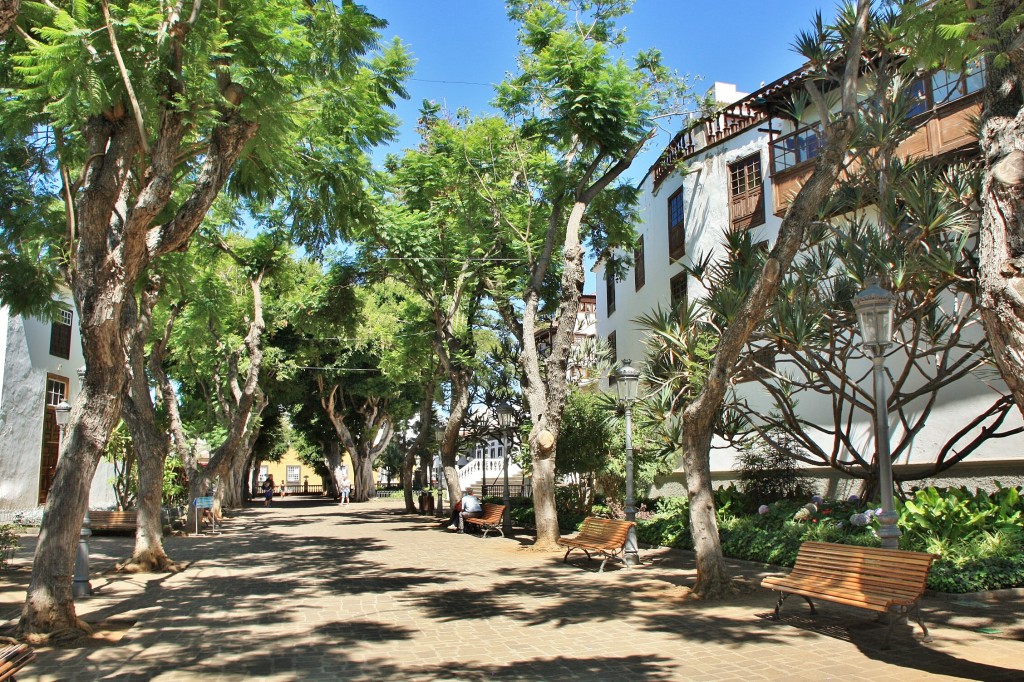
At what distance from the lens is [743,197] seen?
65.1 feet

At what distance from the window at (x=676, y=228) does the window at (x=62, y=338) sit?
62.3 feet

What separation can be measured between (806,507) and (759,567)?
1594 millimetres

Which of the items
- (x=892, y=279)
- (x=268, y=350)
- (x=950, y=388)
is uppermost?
(x=268, y=350)

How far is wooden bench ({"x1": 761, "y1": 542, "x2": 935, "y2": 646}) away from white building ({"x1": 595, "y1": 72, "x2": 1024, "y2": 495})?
252 inches

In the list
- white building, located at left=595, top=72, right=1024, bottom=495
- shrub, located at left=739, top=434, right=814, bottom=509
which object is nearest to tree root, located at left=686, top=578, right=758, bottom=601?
white building, located at left=595, top=72, right=1024, bottom=495

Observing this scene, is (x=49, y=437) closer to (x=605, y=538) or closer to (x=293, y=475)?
(x=605, y=538)

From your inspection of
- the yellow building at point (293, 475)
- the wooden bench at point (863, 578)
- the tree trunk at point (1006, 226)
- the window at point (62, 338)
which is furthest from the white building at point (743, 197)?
the yellow building at point (293, 475)

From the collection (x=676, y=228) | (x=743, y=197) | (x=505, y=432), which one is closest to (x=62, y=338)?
(x=505, y=432)

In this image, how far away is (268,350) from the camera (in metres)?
29.8

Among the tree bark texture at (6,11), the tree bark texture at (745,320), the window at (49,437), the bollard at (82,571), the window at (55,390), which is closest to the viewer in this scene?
the tree bark texture at (6,11)

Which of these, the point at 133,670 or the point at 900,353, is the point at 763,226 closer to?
the point at 900,353

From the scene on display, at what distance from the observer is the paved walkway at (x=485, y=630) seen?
21.4 ft

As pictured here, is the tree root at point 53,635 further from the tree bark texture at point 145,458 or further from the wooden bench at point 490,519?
the wooden bench at point 490,519

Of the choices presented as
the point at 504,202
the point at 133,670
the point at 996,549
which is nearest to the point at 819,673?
the point at 996,549
